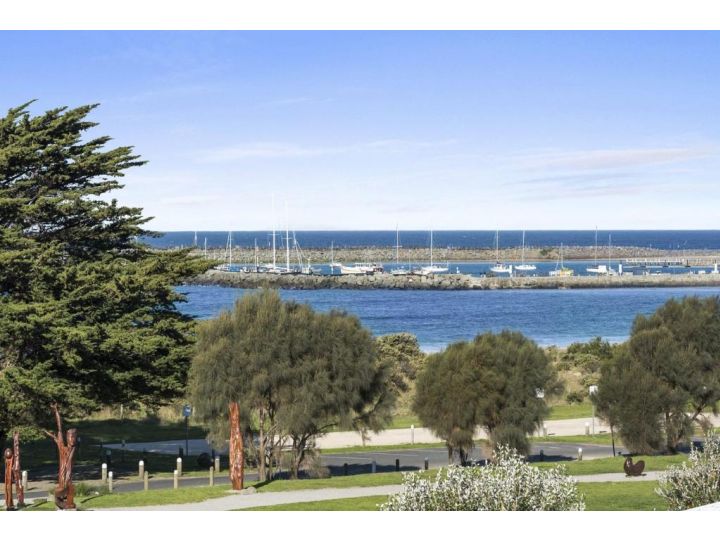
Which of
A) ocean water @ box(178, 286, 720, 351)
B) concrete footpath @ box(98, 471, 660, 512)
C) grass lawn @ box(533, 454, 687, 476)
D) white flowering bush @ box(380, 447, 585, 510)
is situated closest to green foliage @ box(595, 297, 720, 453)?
grass lawn @ box(533, 454, 687, 476)

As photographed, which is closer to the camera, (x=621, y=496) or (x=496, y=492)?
(x=496, y=492)

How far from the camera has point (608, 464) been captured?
36281 mm

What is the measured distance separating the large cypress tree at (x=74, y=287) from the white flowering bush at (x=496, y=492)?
1986cm

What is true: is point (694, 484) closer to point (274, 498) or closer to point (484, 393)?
point (274, 498)

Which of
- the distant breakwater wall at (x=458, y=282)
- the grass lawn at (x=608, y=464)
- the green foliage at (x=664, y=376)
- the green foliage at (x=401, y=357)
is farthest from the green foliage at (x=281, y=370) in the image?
the distant breakwater wall at (x=458, y=282)

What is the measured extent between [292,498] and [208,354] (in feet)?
27.9

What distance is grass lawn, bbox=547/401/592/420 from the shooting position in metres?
56.8

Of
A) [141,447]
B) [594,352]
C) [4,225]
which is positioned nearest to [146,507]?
[4,225]

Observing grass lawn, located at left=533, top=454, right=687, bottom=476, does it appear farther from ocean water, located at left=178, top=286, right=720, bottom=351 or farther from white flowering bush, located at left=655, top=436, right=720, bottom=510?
ocean water, located at left=178, top=286, right=720, bottom=351

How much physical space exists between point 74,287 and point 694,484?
23.9m

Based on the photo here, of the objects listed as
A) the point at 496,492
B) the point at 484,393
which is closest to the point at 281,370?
the point at 484,393

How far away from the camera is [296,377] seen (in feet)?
116

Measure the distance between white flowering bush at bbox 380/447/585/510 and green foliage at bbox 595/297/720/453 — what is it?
21.6 metres

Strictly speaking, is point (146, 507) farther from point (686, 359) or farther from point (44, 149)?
point (686, 359)
